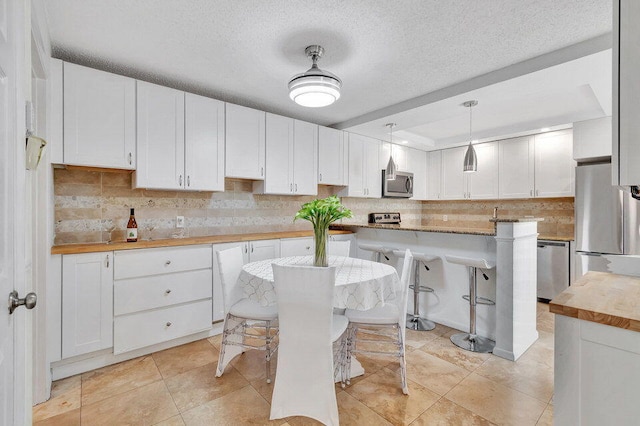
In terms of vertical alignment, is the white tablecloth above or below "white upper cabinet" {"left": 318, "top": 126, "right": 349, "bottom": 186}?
below

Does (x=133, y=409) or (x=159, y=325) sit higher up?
(x=159, y=325)

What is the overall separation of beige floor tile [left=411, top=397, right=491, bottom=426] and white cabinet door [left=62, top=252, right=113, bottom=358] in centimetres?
227

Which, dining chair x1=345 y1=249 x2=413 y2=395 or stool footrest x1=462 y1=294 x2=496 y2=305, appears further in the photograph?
stool footrest x1=462 y1=294 x2=496 y2=305

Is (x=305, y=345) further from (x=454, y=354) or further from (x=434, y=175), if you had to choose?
(x=434, y=175)

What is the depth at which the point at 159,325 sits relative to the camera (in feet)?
8.45

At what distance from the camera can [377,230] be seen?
3.75 m

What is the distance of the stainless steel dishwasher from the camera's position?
148 inches

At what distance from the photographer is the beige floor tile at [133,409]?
1.77 metres

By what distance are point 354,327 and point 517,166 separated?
3865 mm

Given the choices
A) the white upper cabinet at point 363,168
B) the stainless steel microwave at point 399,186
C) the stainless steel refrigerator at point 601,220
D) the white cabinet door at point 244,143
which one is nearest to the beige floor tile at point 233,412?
the white cabinet door at point 244,143

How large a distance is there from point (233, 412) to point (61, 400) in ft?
3.76

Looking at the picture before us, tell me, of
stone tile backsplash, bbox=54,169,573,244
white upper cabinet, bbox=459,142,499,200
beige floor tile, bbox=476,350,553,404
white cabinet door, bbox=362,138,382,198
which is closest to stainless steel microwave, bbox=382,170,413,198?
white cabinet door, bbox=362,138,382,198

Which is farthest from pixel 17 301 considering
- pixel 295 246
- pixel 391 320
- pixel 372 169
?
pixel 372 169

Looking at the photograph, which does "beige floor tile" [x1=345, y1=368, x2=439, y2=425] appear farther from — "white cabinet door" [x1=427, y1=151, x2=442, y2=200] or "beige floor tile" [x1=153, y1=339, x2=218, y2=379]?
"white cabinet door" [x1=427, y1=151, x2=442, y2=200]
